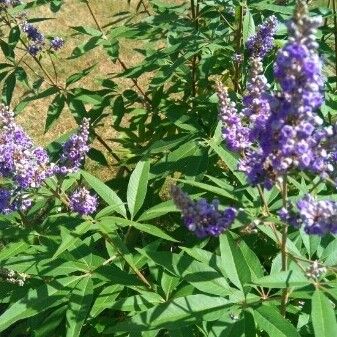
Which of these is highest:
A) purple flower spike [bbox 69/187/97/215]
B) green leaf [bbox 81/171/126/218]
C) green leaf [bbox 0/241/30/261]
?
purple flower spike [bbox 69/187/97/215]

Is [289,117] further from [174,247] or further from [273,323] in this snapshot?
[174,247]

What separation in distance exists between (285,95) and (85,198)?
140 cm

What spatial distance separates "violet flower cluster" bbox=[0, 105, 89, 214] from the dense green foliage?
6.7 inches

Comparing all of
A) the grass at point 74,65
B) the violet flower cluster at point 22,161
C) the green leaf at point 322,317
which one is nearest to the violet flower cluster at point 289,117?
the green leaf at point 322,317

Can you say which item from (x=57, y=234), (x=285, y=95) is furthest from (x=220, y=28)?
(x=285, y=95)

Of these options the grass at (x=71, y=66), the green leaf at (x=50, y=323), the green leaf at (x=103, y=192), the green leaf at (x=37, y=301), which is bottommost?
the grass at (x=71, y=66)

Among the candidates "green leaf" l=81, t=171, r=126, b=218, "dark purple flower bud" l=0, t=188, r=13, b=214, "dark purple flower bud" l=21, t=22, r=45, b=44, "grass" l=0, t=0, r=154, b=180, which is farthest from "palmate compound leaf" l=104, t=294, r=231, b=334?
"grass" l=0, t=0, r=154, b=180

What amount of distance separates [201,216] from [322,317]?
0.66m

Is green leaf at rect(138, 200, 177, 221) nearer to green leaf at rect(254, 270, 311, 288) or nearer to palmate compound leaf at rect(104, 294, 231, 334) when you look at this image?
palmate compound leaf at rect(104, 294, 231, 334)

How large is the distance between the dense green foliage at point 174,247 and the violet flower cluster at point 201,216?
165 mm

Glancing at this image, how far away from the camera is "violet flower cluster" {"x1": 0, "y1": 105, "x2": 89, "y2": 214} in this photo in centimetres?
299

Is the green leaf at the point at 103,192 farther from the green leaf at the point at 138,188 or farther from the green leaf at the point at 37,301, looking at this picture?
the green leaf at the point at 37,301

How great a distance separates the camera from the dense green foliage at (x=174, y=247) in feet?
8.68

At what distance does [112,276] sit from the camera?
3121 millimetres
